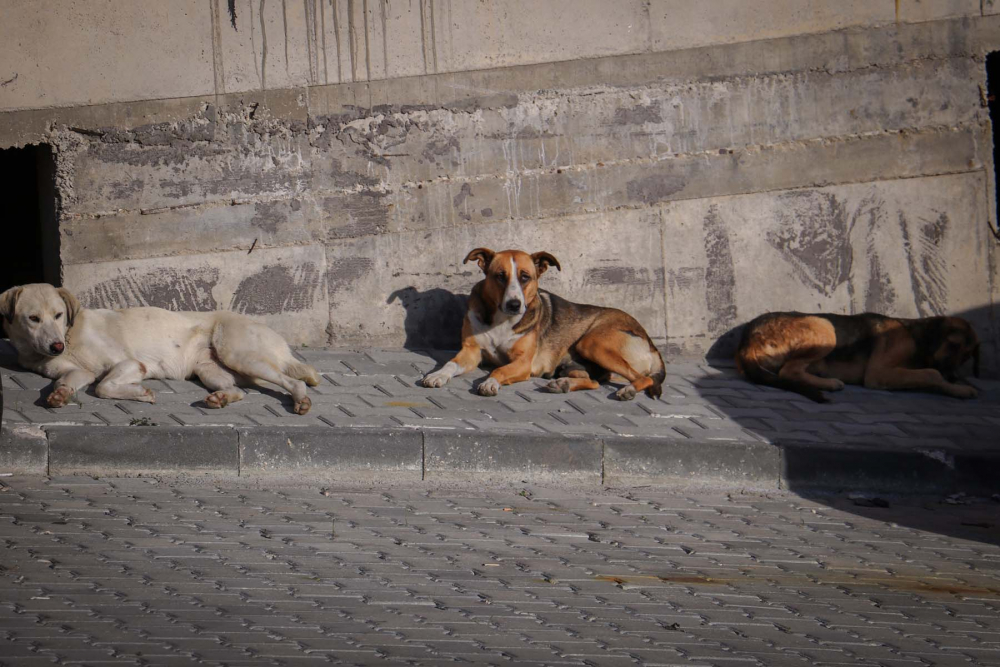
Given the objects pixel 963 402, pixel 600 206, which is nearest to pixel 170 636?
pixel 600 206

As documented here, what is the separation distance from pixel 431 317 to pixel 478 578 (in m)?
4.20

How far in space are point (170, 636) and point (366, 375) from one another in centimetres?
403

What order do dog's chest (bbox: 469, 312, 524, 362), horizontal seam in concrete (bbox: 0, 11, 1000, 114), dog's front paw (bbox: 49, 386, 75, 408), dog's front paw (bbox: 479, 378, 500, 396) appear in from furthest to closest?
horizontal seam in concrete (bbox: 0, 11, 1000, 114) → dog's chest (bbox: 469, 312, 524, 362) → dog's front paw (bbox: 479, 378, 500, 396) → dog's front paw (bbox: 49, 386, 75, 408)

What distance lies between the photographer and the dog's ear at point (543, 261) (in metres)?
8.02

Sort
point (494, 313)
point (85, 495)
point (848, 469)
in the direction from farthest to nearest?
point (494, 313)
point (848, 469)
point (85, 495)

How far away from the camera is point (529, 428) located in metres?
6.81

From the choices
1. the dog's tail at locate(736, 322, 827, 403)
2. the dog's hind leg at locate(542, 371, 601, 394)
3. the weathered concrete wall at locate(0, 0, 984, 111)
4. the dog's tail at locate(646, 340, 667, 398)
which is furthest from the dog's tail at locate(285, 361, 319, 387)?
the dog's tail at locate(736, 322, 827, 403)

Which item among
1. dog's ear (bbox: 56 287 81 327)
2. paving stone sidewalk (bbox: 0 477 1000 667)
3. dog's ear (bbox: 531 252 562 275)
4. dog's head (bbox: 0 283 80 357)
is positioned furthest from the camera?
dog's ear (bbox: 531 252 562 275)

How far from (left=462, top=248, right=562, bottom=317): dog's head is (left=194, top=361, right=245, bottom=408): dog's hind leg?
199 cm

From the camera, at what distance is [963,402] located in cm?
802

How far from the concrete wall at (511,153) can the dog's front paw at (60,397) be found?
1898mm

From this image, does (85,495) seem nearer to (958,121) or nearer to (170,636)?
(170,636)

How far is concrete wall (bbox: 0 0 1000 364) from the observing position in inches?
328

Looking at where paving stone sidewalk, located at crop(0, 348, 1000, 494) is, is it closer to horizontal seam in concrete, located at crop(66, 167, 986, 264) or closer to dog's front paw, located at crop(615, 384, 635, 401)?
dog's front paw, located at crop(615, 384, 635, 401)
